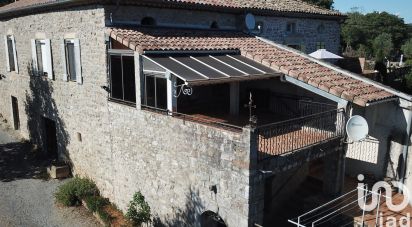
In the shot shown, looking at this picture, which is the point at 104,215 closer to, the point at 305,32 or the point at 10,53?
the point at 10,53

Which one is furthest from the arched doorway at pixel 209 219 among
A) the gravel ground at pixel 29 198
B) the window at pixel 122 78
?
the gravel ground at pixel 29 198

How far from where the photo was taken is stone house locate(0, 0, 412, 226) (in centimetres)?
974

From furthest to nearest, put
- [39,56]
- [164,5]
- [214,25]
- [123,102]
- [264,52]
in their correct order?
[39,56]
[214,25]
[264,52]
[164,5]
[123,102]

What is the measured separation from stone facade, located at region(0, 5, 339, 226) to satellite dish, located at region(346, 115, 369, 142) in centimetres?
380

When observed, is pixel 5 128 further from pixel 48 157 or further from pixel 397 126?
pixel 397 126

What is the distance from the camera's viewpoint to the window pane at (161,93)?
1132 centimetres

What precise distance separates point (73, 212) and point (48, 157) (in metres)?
5.82

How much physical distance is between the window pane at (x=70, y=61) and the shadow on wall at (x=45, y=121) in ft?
6.85

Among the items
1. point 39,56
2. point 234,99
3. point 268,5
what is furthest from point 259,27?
point 39,56

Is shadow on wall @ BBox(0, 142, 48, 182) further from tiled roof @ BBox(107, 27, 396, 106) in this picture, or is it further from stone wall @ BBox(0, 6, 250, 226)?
tiled roof @ BBox(107, 27, 396, 106)

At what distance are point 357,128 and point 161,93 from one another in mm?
5955

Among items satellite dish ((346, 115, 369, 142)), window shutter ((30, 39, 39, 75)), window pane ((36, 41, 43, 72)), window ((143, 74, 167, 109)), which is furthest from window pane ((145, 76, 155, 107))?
window shutter ((30, 39, 39, 75))

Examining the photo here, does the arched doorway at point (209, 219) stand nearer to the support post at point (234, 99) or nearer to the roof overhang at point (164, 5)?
the support post at point (234, 99)

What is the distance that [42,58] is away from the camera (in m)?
17.2
